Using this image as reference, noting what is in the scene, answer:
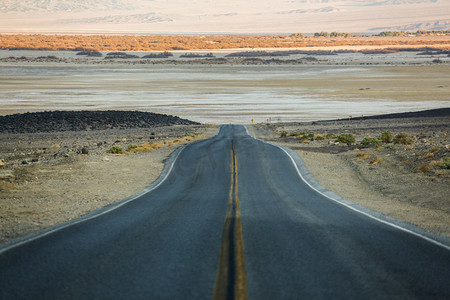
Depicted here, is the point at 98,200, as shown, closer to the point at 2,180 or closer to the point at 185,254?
the point at 2,180

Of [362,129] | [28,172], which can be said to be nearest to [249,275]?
[28,172]

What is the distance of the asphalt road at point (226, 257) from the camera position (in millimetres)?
6738

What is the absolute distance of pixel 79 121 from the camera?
5722 cm

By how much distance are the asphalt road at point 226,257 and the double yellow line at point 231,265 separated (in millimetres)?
15

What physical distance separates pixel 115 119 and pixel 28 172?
1468 inches

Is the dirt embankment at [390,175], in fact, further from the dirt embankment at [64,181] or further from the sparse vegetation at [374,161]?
the dirt embankment at [64,181]

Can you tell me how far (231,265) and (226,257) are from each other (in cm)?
49

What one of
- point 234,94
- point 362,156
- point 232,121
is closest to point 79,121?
point 232,121

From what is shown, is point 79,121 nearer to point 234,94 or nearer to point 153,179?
point 153,179

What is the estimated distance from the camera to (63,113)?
196 ft

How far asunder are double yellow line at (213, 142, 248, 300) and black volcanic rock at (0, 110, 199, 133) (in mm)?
45505

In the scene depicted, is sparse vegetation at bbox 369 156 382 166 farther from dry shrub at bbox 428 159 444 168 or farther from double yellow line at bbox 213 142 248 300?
double yellow line at bbox 213 142 248 300

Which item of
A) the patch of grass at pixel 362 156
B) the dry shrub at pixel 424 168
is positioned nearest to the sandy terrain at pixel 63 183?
the patch of grass at pixel 362 156

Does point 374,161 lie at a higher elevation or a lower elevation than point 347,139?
lower
